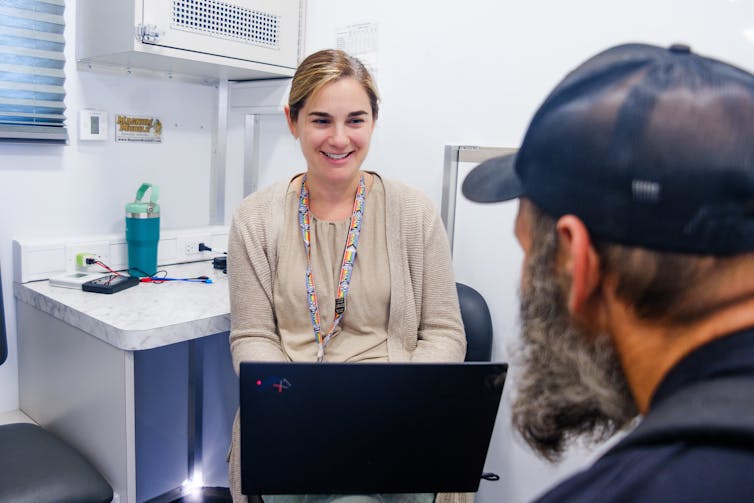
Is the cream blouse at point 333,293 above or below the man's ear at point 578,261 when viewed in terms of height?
below

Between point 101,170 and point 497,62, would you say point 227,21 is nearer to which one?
point 101,170

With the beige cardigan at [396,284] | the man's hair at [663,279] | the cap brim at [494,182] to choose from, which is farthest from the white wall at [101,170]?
the man's hair at [663,279]

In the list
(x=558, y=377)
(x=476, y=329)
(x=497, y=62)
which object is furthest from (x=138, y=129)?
(x=558, y=377)

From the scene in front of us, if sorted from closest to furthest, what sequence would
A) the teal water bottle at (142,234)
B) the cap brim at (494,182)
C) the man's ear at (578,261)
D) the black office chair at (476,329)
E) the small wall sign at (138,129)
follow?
the man's ear at (578,261), the cap brim at (494,182), the black office chair at (476,329), the teal water bottle at (142,234), the small wall sign at (138,129)

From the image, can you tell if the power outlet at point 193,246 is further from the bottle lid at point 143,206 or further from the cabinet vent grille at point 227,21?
the cabinet vent grille at point 227,21

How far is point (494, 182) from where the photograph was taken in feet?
2.43

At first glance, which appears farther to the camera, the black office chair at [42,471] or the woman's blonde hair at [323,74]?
the woman's blonde hair at [323,74]

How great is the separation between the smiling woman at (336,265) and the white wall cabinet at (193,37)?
55cm

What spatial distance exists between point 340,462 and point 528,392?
0.47 m

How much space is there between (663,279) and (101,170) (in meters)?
1.88

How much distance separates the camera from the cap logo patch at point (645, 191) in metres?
0.50

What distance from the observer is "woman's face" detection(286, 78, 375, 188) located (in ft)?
4.74

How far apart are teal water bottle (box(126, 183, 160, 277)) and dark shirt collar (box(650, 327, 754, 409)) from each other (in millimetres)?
1700

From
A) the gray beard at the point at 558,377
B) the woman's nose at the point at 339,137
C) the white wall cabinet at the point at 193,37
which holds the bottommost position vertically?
the gray beard at the point at 558,377
